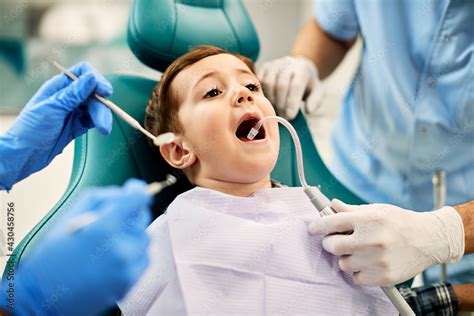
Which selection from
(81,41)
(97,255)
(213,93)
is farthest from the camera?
(81,41)

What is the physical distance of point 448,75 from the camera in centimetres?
187

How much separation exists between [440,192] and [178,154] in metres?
0.94

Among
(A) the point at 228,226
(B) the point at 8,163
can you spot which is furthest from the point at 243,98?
(B) the point at 8,163

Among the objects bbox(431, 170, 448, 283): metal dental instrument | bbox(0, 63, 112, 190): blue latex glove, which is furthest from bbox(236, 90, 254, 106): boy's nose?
bbox(431, 170, 448, 283): metal dental instrument

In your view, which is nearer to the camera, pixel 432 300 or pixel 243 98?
pixel 243 98

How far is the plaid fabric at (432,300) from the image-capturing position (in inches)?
58.9

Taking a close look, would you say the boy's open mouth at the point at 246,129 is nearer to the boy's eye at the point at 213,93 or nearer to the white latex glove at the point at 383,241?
the boy's eye at the point at 213,93

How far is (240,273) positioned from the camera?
46.9 inches

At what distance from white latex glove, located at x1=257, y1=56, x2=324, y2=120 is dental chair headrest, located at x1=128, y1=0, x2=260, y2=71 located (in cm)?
10

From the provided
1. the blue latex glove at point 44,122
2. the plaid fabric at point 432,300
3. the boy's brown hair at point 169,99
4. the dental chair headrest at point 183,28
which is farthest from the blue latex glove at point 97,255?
the plaid fabric at point 432,300

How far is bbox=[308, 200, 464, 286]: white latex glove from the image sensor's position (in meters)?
1.17

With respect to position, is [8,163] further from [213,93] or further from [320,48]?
[320,48]

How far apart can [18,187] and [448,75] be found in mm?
1515

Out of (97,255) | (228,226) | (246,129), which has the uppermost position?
(97,255)
